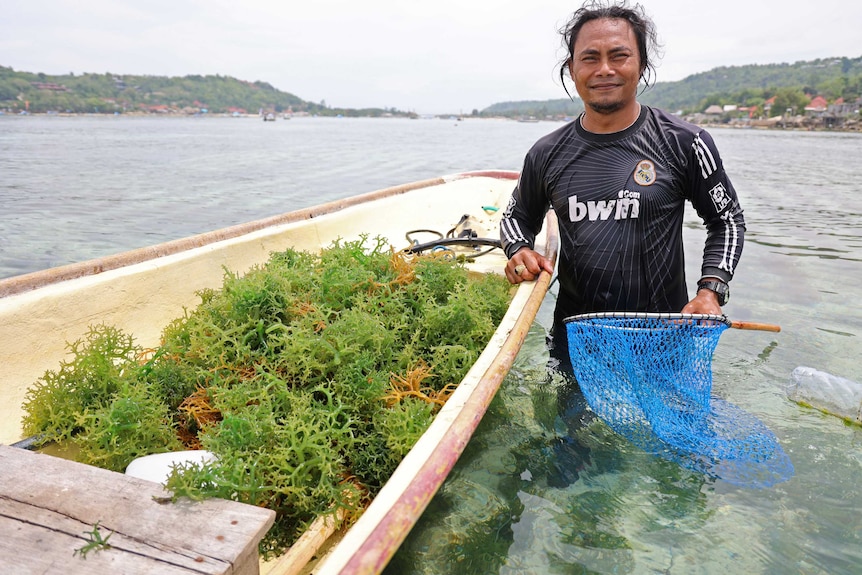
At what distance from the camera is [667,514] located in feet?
10.7

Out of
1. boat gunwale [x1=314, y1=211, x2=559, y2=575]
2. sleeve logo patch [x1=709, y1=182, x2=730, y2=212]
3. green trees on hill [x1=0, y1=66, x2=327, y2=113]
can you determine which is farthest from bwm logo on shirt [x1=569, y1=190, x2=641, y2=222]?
green trees on hill [x1=0, y1=66, x2=327, y2=113]

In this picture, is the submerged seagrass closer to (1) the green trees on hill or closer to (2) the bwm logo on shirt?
(2) the bwm logo on shirt

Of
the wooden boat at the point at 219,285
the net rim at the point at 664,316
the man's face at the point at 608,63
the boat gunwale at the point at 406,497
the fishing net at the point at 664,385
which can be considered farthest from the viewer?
the man's face at the point at 608,63

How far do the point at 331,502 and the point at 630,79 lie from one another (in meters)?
2.66

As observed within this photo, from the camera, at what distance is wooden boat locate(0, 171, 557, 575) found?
183 cm

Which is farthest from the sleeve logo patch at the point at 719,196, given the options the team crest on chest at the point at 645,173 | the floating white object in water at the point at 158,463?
the floating white object in water at the point at 158,463

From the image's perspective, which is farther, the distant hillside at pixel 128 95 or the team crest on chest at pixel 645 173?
the distant hillside at pixel 128 95

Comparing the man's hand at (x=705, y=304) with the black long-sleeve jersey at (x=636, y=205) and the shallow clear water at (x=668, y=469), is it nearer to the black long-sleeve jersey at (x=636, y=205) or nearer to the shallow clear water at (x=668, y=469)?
the black long-sleeve jersey at (x=636, y=205)

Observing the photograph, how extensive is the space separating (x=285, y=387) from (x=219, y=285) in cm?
221

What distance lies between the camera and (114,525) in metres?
1.75

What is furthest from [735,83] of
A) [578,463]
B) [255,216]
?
[578,463]

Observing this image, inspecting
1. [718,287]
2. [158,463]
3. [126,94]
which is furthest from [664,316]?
[126,94]

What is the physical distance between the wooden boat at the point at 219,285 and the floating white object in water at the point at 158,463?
0.54 m

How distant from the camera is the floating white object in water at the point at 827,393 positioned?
4215mm
